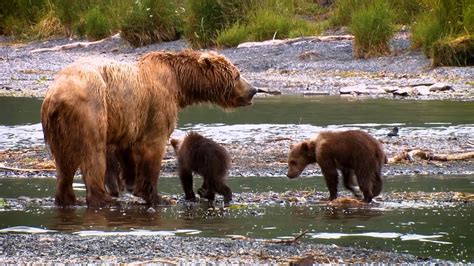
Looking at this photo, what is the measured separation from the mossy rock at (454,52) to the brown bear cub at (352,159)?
12766 mm

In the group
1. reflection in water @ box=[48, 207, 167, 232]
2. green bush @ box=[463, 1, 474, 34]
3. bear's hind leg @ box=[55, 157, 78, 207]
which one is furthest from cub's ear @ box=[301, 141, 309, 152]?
green bush @ box=[463, 1, 474, 34]

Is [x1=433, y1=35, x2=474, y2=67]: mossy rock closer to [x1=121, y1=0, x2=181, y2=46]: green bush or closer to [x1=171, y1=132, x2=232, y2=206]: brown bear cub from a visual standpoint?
[x1=121, y1=0, x2=181, y2=46]: green bush

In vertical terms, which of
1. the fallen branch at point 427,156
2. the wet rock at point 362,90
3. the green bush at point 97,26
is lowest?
the green bush at point 97,26

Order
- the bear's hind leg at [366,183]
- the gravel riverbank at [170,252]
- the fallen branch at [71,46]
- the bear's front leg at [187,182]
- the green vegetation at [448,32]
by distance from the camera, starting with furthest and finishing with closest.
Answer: the fallen branch at [71,46] < the green vegetation at [448,32] < the bear's front leg at [187,182] < the bear's hind leg at [366,183] < the gravel riverbank at [170,252]

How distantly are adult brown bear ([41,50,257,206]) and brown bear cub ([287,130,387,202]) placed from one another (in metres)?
Result: 1.04

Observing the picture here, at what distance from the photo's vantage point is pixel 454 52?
2444 cm

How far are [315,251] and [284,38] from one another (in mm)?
22215

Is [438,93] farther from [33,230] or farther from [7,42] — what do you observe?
[7,42]

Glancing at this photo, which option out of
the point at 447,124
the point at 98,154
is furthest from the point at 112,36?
the point at 98,154

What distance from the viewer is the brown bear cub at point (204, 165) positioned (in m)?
11.5

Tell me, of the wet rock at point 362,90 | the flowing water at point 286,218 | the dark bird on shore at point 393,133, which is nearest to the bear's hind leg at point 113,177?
the flowing water at point 286,218

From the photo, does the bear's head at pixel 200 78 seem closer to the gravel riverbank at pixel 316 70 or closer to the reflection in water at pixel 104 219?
the reflection in water at pixel 104 219

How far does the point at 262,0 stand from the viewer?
32.0 meters

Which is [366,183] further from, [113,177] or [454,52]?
[454,52]
